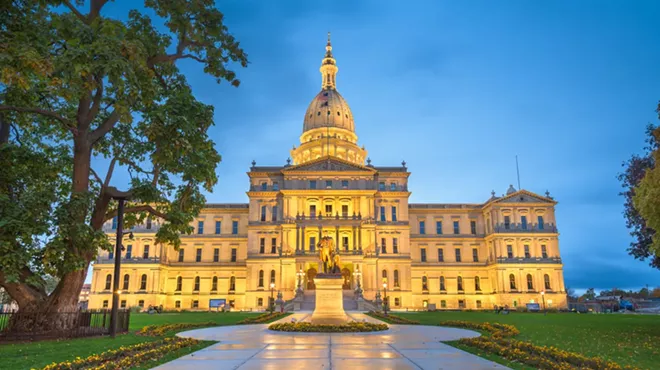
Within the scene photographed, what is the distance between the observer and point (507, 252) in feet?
233

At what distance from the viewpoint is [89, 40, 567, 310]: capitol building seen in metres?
64.6

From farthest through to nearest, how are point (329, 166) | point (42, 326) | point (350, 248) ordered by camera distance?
point (329, 166) < point (350, 248) < point (42, 326)

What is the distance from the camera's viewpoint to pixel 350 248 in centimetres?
6375

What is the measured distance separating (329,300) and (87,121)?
13399 millimetres

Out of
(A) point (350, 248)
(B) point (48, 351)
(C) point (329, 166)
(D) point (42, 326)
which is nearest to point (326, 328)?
(B) point (48, 351)

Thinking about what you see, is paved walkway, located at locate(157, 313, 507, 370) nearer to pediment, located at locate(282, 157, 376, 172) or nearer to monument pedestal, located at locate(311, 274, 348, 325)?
monument pedestal, located at locate(311, 274, 348, 325)

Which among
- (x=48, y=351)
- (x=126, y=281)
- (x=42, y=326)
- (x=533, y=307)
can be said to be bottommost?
(x=533, y=307)

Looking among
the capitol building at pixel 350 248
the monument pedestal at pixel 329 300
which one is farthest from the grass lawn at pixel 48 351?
the capitol building at pixel 350 248

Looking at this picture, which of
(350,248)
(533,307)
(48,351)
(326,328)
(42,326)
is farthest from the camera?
(350,248)

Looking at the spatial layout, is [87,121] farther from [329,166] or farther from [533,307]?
[533,307]

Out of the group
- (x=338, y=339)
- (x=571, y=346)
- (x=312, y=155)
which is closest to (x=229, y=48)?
(x=338, y=339)

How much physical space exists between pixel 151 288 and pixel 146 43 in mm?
57797

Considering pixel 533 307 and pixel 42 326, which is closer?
pixel 42 326

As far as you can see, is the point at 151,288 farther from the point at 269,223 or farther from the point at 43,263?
the point at 43,263
